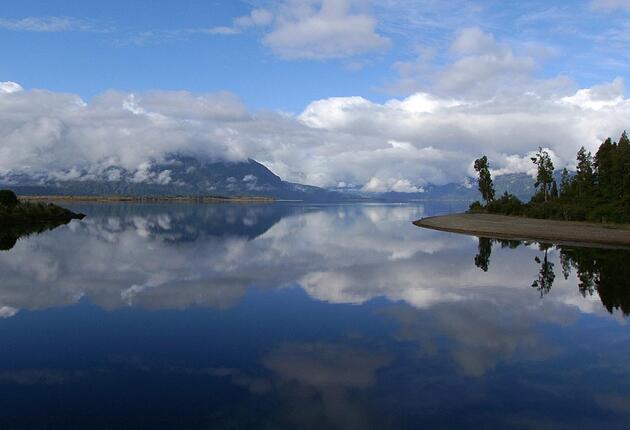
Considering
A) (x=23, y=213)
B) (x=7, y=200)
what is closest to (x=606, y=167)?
(x=23, y=213)

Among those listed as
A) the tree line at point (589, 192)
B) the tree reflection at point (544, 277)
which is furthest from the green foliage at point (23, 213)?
the tree line at point (589, 192)

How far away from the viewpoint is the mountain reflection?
28.7m

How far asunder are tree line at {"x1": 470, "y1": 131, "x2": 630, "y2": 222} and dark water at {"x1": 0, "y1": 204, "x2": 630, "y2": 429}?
5763 cm

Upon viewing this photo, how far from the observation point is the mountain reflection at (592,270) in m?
28.7

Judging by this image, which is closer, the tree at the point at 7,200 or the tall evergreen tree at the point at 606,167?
the tree at the point at 7,200

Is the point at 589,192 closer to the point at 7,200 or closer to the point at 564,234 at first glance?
the point at 564,234

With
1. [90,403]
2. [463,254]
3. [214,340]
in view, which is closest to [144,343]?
[214,340]

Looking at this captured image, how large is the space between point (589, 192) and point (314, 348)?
113092 mm

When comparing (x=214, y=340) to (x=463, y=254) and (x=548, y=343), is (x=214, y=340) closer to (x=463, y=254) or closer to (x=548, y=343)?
(x=548, y=343)

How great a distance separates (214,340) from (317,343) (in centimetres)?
400

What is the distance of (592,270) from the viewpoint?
3766cm

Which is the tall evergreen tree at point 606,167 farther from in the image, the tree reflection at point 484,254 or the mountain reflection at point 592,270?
the mountain reflection at point 592,270

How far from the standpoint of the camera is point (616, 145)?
11262 centimetres

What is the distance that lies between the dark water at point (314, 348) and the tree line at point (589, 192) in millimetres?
57630
